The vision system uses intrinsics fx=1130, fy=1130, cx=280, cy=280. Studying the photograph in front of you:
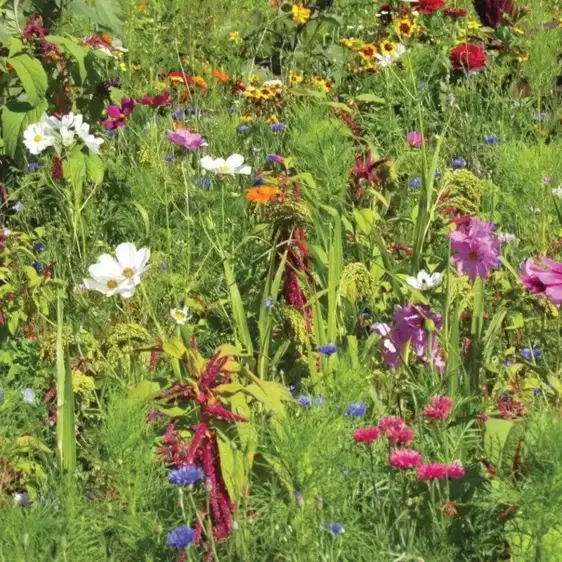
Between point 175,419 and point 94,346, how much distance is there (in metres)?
0.56

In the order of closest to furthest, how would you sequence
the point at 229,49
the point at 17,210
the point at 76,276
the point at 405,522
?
the point at 405,522 → the point at 76,276 → the point at 17,210 → the point at 229,49

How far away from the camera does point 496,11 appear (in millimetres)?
5105

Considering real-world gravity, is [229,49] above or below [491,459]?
below

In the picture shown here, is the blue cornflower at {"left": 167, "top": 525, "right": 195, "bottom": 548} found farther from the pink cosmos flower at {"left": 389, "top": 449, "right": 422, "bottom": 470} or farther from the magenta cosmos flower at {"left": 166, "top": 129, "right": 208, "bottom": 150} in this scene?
the magenta cosmos flower at {"left": 166, "top": 129, "right": 208, "bottom": 150}

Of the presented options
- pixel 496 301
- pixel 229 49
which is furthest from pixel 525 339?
pixel 229 49

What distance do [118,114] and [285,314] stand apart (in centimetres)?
151

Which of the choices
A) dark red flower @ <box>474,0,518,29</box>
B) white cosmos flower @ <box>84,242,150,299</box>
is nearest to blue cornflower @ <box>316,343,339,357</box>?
→ white cosmos flower @ <box>84,242,150,299</box>

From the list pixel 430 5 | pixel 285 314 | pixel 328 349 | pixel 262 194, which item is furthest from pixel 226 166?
pixel 430 5

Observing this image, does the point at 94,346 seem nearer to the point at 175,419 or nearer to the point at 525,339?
the point at 175,419

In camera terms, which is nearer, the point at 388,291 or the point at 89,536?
the point at 89,536

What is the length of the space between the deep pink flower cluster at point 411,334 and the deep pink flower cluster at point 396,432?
0.45 metres

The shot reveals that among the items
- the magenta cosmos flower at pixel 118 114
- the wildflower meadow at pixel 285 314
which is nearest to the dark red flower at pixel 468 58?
the wildflower meadow at pixel 285 314

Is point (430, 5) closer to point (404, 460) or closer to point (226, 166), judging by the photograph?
point (226, 166)

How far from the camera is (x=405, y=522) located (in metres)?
1.68
